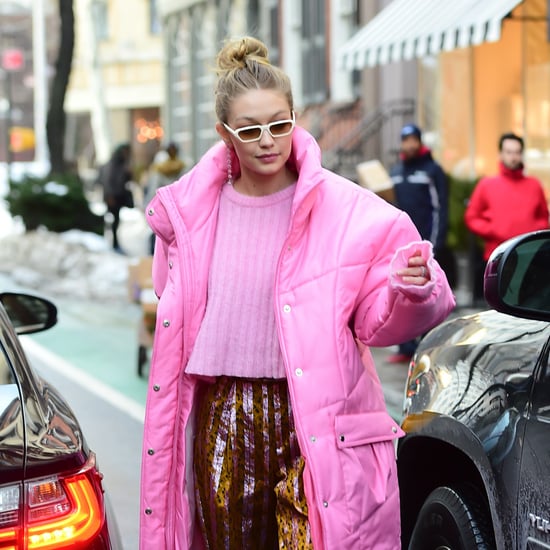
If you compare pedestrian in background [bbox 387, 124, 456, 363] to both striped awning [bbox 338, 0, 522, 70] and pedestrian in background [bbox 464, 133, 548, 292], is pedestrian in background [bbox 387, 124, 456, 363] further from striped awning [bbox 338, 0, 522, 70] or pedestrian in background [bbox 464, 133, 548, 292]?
striped awning [bbox 338, 0, 522, 70]

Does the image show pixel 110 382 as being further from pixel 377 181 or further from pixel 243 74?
pixel 243 74

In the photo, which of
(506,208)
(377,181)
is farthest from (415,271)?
(377,181)

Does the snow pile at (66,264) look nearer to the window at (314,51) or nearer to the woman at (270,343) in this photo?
the window at (314,51)

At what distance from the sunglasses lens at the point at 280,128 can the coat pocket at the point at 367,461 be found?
766 millimetres

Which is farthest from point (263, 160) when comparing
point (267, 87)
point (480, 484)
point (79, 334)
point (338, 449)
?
point (79, 334)

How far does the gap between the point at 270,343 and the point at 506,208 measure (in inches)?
275

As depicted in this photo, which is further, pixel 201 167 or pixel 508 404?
pixel 201 167

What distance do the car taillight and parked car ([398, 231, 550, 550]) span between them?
1.03 metres

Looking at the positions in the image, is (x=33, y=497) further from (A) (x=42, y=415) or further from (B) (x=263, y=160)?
(B) (x=263, y=160)

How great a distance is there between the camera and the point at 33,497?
282 cm

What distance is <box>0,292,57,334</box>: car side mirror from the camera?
4480mm

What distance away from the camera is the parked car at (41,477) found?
2.80 metres

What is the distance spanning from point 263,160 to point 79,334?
10578 millimetres

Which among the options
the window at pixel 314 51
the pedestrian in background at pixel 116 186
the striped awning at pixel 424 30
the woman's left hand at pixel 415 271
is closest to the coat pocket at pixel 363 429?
the woman's left hand at pixel 415 271
